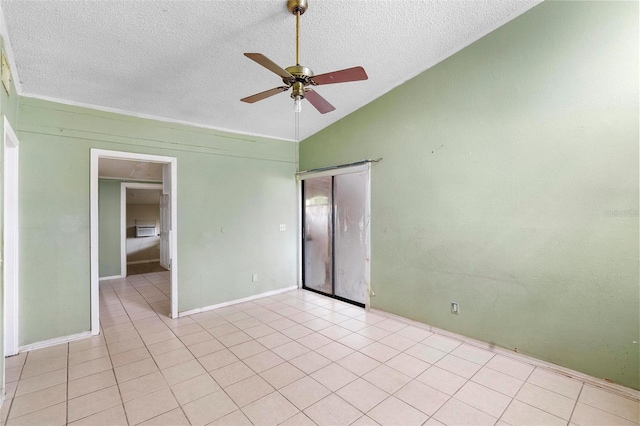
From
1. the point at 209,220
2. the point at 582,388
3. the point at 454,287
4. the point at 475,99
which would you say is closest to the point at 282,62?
the point at 475,99

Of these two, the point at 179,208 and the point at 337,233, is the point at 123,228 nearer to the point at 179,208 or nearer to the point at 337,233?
the point at 179,208

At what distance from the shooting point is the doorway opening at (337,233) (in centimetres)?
431

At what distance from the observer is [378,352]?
2922 millimetres

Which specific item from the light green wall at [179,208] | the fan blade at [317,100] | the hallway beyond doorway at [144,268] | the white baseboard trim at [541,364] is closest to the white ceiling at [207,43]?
the light green wall at [179,208]

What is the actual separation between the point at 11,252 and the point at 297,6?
11.5 ft

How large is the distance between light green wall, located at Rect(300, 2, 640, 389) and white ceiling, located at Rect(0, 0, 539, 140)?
1.38 feet

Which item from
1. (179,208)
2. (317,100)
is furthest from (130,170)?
(317,100)

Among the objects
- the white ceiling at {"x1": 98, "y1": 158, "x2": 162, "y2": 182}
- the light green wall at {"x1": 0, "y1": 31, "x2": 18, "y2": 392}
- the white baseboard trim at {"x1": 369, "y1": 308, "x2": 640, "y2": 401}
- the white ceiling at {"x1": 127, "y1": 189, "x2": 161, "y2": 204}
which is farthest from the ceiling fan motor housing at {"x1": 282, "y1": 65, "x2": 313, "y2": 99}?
the white ceiling at {"x1": 127, "y1": 189, "x2": 161, "y2": 204}

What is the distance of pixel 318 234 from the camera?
200 inches

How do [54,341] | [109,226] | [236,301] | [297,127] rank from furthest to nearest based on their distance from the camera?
1. [109,226]
2. [297,127]
3. [236,301]
4. [54,341]

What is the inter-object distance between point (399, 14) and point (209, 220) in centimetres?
336

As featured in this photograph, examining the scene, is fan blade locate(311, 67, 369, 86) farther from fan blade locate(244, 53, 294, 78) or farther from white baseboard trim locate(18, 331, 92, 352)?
white baseboard trim locate(18, 331, 92, 352)

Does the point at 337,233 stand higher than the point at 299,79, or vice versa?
the point at 299,79

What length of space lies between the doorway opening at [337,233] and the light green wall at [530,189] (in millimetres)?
613
